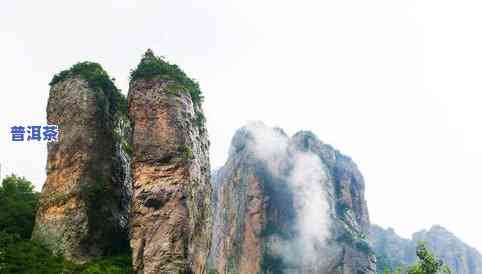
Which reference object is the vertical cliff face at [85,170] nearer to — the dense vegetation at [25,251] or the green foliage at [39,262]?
the green foliage at [39,262]

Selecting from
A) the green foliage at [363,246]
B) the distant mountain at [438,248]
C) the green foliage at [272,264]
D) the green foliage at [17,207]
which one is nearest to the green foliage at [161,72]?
the green foliage at [17,207]

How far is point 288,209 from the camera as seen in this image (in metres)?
87.9

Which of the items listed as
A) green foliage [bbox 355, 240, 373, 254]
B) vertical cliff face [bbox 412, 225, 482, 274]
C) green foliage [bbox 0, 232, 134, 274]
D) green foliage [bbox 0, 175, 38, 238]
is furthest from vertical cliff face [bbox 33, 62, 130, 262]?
vertical cliff face [bbox 412, 225, 482, 274]

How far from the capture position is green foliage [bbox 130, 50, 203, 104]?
1428 inches

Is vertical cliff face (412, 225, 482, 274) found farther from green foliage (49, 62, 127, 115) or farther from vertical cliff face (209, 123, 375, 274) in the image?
green foliage (49, 62, 127, 115)

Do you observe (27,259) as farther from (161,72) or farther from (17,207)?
(161,72)

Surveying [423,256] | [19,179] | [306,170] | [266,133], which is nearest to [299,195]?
[306,170]

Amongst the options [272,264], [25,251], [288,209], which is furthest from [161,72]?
[288,209]

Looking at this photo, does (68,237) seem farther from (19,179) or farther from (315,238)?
(315,238)

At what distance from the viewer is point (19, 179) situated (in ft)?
146

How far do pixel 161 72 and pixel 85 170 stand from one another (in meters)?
7.66

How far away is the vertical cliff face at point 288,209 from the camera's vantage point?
271ft

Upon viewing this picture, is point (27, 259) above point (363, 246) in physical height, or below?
below

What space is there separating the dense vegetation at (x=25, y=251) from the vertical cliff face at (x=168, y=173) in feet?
10.2
